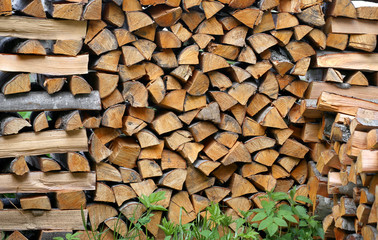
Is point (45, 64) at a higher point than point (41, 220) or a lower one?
higher

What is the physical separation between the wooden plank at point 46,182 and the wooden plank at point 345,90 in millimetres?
1365

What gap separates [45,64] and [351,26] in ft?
5.69

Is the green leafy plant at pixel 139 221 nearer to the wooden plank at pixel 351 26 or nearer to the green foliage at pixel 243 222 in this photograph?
the green foliage at pixel 243 222

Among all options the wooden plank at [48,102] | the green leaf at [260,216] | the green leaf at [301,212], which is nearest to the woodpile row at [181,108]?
the wooden plank at [48,102]

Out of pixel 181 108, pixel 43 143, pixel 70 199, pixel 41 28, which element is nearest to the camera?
pixel 41 28

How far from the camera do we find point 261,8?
2.62m

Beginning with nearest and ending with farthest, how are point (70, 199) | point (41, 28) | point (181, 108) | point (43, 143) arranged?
1. point (41, 28)
2. point (43, 143)
3. point (70, 199)
4. point (181, 108)

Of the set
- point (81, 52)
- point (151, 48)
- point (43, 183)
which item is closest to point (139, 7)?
point (151, 48)

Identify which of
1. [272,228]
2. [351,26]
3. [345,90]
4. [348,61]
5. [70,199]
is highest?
[351,26]

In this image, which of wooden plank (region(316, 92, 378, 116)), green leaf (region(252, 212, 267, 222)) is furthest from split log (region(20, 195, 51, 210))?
wooden plank (region(316, 92, 378, 116))

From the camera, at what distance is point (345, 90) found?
2.76 meters

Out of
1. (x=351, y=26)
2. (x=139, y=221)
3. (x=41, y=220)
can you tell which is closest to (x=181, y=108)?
(x=139, y=221)

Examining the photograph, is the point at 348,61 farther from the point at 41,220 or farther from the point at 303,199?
the point at 41,220

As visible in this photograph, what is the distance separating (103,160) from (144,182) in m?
0.26
